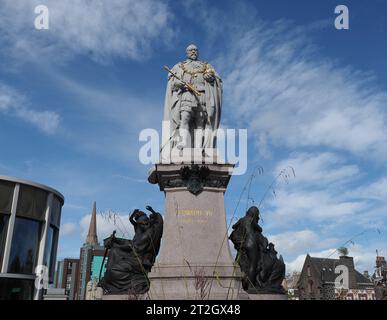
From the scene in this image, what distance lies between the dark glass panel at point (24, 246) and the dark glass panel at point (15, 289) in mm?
757

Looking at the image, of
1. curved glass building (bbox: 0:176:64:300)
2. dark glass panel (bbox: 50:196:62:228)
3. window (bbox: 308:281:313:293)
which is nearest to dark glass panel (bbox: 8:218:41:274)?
curved glass building (bbox: 0:176:64:300)

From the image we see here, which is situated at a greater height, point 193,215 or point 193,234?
point 193,215

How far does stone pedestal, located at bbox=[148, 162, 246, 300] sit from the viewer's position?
9.15 m

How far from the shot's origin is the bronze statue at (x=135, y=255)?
9.88 meters

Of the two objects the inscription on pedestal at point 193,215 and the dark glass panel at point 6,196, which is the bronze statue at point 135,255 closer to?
the inscription on pedestal at point 193,215

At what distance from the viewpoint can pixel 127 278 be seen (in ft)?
32.5

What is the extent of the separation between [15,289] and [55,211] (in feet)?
26.7

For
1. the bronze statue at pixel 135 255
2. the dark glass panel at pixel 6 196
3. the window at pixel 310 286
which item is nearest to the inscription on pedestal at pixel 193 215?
the bronze statue at pixel 135 255

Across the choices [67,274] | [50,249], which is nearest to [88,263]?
[67,274]

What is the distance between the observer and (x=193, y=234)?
32.1 feet

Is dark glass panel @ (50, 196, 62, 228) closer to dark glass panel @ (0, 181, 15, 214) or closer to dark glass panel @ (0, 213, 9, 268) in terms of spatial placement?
dark glass panel @ (0, 181, 15, 214)

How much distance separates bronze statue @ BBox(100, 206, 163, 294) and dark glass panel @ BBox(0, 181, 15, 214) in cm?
2272

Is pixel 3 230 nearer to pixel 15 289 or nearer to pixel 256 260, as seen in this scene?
pixel 15 289
